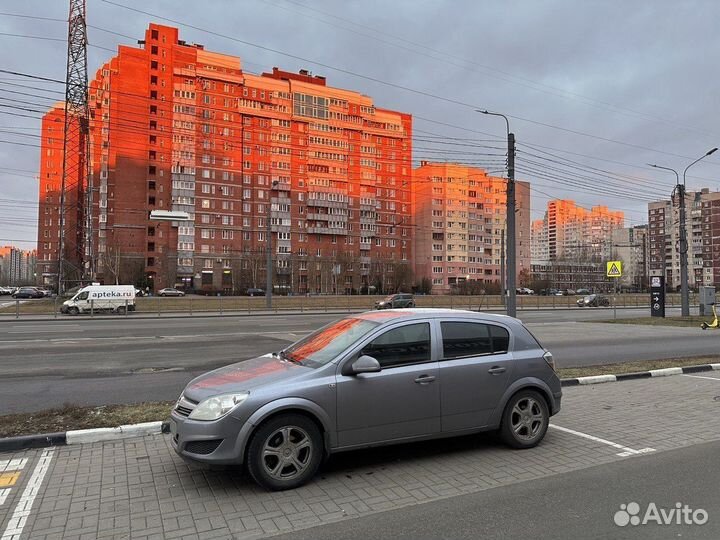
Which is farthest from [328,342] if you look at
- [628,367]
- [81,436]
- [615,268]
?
[615,268]

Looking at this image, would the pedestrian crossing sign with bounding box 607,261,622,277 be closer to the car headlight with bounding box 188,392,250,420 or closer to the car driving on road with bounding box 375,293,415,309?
the car driving on road with bounding box 375,293,415,309

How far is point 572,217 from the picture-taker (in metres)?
138

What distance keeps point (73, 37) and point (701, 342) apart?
215ft

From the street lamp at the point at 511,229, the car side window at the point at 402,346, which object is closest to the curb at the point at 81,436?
the car side window at the point at 402,346

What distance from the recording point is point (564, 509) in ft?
12.8

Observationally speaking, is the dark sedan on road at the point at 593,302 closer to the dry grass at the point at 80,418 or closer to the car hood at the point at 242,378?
the dry grass at the point at 80,418

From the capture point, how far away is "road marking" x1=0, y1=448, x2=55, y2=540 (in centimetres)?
357

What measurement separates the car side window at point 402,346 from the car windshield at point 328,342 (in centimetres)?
19

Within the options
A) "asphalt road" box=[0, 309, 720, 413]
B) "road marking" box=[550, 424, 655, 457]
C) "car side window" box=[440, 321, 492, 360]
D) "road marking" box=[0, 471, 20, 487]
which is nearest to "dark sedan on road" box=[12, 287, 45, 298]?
"asphalt road" box=[0, 309, 720, 413]

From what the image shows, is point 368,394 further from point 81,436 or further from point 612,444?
point 81,436

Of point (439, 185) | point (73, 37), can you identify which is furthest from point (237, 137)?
point (439, 185)

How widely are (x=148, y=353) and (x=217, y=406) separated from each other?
10.5 m

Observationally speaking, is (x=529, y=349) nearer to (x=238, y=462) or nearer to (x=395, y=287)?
(x=238, y=462)

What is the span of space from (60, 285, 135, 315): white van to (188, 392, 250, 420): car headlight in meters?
31.7
